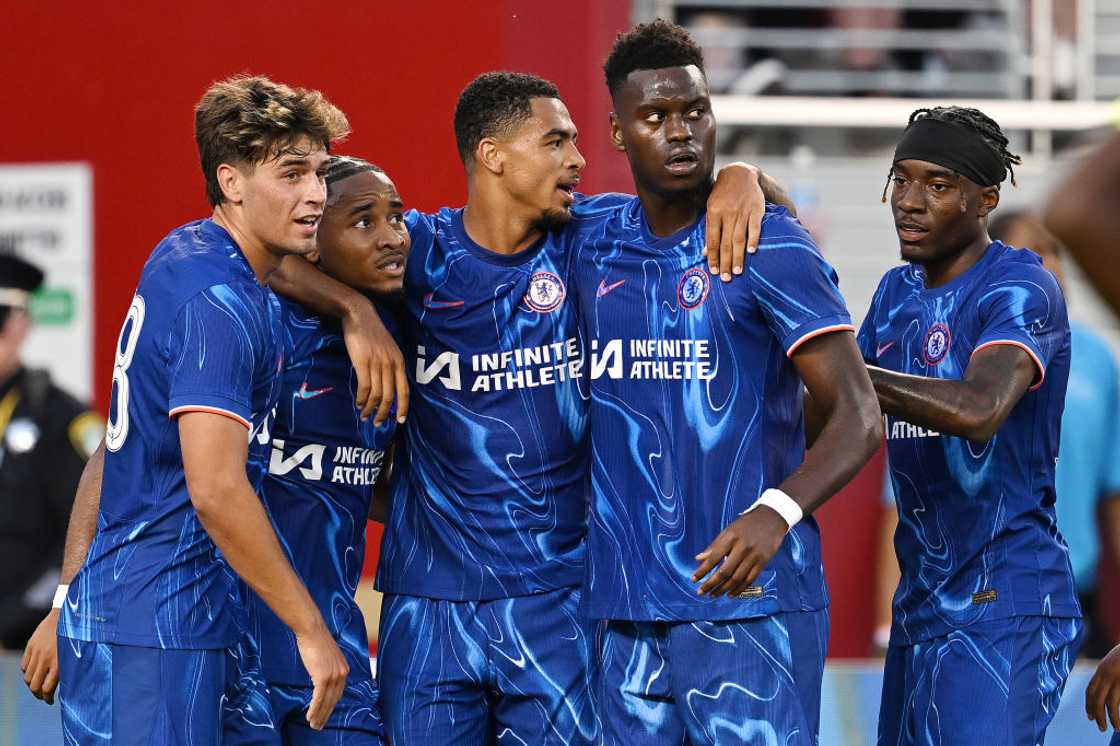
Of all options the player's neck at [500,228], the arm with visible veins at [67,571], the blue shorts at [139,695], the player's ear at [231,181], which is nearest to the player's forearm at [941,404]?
the player's neck at [500,228]

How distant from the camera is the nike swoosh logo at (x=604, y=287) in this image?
407 cm

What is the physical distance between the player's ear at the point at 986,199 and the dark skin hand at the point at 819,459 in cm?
79

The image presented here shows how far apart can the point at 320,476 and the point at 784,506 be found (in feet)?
4.57

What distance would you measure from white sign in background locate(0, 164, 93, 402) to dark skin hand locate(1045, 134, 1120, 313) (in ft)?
20.9

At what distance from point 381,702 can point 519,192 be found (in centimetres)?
140

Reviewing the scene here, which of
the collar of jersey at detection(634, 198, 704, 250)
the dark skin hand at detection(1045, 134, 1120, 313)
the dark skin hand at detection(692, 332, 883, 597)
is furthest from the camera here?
the collar of jersey at detection(634, 198, 704, 250)

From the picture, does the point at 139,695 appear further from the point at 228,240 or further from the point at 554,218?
the point at 554,218

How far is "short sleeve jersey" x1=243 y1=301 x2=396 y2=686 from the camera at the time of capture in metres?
4.41

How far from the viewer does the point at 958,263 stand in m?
4.38

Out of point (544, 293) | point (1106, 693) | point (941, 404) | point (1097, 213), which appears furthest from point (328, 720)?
point (1097, 213)

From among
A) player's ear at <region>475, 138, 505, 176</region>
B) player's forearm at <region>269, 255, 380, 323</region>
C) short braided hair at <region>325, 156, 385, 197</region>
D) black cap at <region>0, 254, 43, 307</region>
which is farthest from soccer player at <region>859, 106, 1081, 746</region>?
black cap at <region>0, 254, 43, 307</region>

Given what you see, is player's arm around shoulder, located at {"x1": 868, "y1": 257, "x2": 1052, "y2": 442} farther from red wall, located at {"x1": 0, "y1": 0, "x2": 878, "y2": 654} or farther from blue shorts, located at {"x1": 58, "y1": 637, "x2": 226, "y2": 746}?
red wall, located at {"x1": 0, "y1": 0, "x2": 878, "y2": 654}

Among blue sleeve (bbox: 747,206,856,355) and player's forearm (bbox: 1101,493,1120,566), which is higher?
blue sleeve (bbox: 747,206,856,355)

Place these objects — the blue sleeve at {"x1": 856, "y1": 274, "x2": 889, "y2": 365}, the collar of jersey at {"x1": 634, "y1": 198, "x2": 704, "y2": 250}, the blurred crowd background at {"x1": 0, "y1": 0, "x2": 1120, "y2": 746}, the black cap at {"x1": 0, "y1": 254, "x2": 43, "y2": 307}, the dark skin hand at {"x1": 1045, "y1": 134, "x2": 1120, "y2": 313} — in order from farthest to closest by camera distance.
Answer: the blurred crowd background at {"x1": 0, "y1": 0, "x2": 1120, "y2": 746}
the black cap at {"x1": 0, "y1": 254, "x2": 43, "y2": 307}
the blue sleeve at {"x1": 856, "y1": 274, "x2": 889, "y2": 365}
the collar of jersey at {"x1": 634, "y1": 198, "x2": 704, "y2": 250}
the dark skin hand at {"x1": 1045, "y1": 134, "x2": 1120, "y2": 313}
